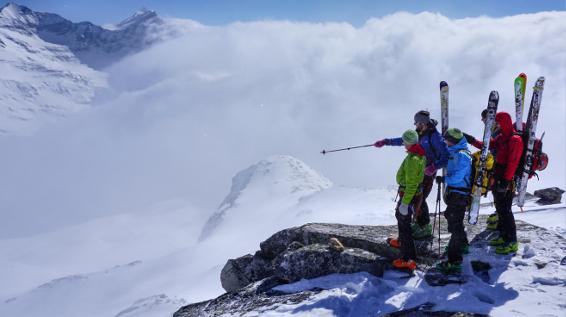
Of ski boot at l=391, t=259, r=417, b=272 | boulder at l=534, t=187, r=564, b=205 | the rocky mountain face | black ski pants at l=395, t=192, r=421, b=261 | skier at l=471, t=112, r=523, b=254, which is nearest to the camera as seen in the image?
the rocky mountain face

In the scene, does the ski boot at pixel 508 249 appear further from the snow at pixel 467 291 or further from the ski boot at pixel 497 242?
the ski boot at pixel 497 242

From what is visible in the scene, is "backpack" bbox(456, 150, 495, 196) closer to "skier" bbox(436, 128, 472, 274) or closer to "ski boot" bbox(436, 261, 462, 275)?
"skier" bbox(436, 128, 472, 274)

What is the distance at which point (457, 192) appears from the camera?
393 inches

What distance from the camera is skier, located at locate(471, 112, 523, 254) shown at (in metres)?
10.6

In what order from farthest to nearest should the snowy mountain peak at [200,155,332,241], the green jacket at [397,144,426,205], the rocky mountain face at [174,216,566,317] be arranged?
the snowy mountain peak at [200,155,332,241] → the green jacket at [397,144,426,205] → the rocky mountain face at [174,216,566,317]

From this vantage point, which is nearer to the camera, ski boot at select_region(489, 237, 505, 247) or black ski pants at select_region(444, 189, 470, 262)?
black ski pants at select_region(444, 189, 470, 262)

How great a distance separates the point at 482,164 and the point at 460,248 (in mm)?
2064

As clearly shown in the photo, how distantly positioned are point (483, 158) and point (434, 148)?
1.14 m

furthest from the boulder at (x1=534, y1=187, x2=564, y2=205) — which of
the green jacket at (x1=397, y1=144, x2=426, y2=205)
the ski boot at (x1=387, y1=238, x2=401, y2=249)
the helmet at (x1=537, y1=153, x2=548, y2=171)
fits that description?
the green jacket at (x1=397, y1=144, x2=426, y2=205)

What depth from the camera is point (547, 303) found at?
8.53 m

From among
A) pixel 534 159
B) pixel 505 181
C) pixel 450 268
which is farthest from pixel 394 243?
pixel 534 159

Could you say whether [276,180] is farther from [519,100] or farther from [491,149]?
[491,149]

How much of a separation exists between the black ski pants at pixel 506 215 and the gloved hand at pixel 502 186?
84 millimetres

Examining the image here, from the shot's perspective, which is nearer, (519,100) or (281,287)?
(281,287)
